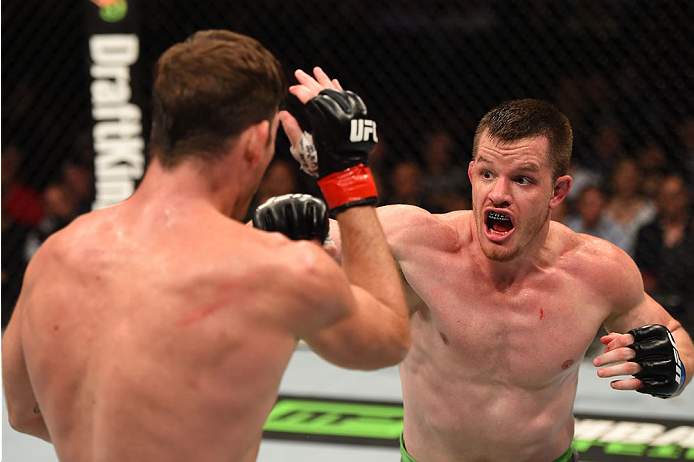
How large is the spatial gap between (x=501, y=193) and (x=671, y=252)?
2756 millimetres

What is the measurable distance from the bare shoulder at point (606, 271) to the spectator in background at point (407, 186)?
281 cm

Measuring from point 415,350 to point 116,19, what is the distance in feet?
10.5

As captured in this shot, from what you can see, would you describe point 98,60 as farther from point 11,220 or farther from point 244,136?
point 244,136

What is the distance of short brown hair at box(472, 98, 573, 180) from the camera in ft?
5.69

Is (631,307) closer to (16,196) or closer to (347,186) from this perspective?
(347,186)

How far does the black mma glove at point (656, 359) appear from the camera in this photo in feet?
5.33

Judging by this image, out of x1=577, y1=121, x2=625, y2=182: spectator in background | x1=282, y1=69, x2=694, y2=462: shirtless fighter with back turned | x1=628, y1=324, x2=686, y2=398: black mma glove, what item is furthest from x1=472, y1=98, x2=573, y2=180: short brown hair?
x1=577, y1=121, x2=625, y2=182: spectator in background

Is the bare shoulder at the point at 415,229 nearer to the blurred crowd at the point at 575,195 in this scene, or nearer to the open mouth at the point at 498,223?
the open mouth at the point at 498,223

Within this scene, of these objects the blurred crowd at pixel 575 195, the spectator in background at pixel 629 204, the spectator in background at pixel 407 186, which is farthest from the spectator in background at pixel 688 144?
the spectator in background at pixel 407 186

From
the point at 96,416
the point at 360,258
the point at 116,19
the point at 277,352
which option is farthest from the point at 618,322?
the point at 116,19

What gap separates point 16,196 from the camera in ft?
16.0

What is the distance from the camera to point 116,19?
168 inches

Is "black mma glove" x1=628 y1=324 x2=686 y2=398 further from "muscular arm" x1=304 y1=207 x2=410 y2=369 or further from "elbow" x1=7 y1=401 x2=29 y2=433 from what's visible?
"elbow" x1=7 y1=401 x2=29 y2=433

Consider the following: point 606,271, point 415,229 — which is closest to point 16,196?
point 415,229
